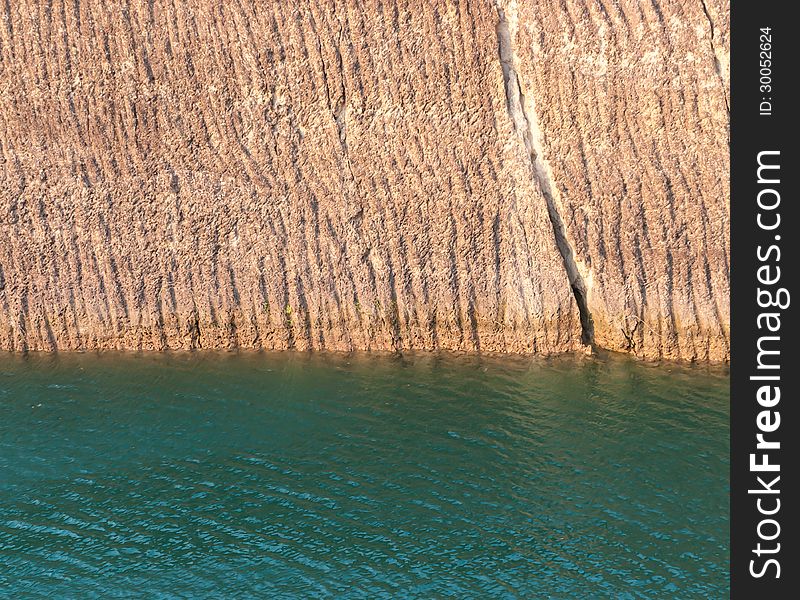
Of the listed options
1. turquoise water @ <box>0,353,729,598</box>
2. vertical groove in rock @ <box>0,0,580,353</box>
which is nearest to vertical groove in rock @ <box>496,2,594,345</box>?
vertical groove in rock @ <box>0,0,580,353</box>

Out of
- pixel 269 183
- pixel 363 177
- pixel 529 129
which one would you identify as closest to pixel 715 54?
pixel 529 129

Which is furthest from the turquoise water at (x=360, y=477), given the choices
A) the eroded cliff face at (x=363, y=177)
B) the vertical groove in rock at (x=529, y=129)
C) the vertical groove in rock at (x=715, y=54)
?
the vertical groove in rock at (x=715, y=54)

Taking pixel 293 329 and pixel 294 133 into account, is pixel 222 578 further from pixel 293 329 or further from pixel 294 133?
pixel 294 133

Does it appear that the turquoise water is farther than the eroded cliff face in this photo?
No

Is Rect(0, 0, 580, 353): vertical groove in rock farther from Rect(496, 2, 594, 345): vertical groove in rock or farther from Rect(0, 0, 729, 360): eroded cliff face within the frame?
Rect(496, 2, 594, 345): vertical groove in rock

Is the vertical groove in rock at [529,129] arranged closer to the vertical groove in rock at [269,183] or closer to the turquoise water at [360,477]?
the vertical groove in rock at [269,183]

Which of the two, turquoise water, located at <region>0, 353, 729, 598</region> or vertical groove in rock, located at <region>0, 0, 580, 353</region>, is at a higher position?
vertical groove in rock, located at <region>0, 0, 580, 353</region>

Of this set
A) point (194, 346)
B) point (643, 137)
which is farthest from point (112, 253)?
point (643, 137)

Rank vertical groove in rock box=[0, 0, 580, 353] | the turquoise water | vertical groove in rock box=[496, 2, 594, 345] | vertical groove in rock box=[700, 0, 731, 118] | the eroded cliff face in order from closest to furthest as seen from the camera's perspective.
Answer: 1. the turquoise water
2. vertical groove in rock box=[700, 0, 731, 118]
3. the eroded cliff face
4. vertical groove in rock box=[496, 2, 594, 345]
5. vertical groove in rock box=[0, 0, 580, 353]
